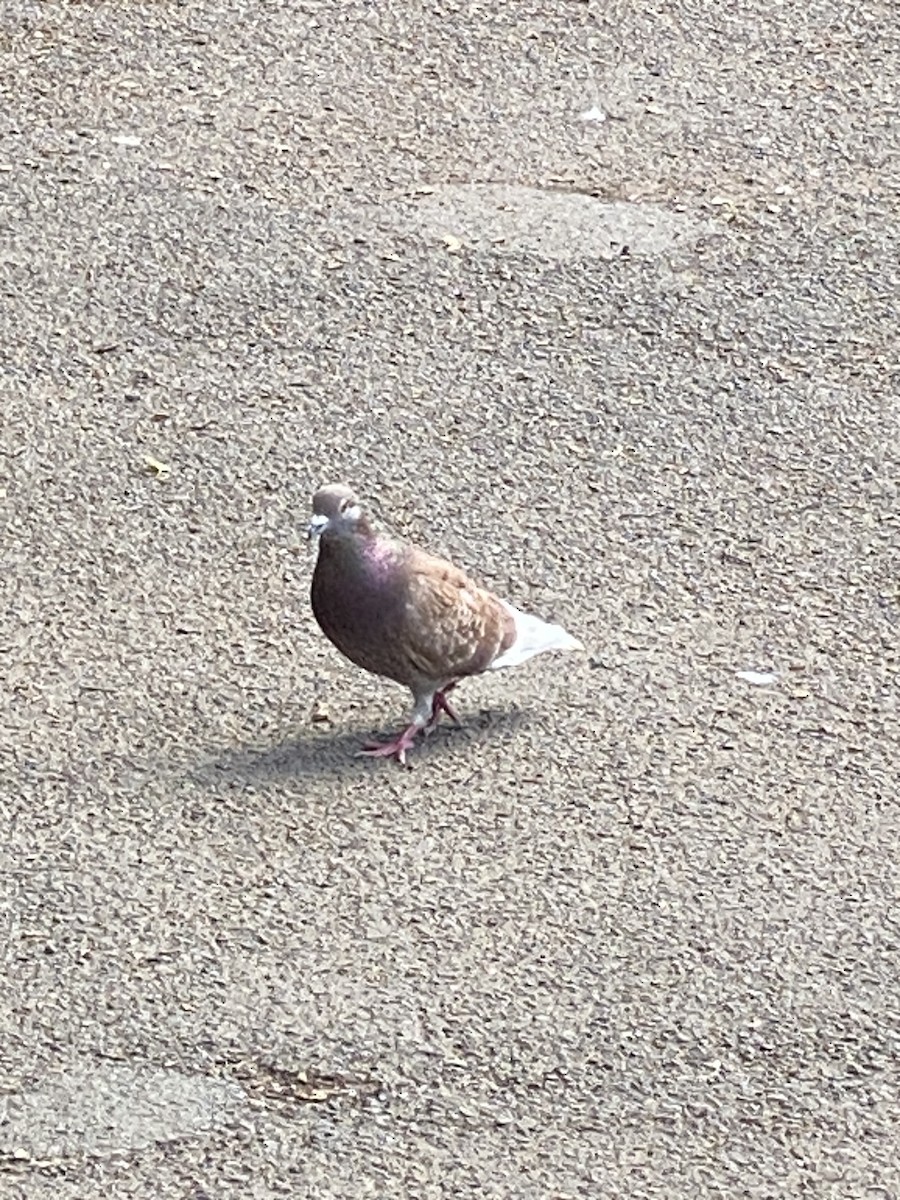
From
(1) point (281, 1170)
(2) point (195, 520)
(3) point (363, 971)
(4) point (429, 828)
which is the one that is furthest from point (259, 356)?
(1) point (281, 1170)

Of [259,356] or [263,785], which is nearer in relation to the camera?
[263,785]

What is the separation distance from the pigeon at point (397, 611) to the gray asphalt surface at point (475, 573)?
17 centimetres

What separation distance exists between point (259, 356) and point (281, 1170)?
3.11 meters

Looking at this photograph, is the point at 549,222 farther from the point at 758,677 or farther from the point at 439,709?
the point at 439,709

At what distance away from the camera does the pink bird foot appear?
18.9ft

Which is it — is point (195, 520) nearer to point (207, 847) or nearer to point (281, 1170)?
point (207, 847)

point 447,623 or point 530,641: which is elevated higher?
point 447,623

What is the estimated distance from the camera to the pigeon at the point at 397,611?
18.6ft

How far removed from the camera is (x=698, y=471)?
682 centimetres

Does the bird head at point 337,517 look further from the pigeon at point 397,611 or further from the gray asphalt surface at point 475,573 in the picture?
the gray asphalt surface at point 475,573

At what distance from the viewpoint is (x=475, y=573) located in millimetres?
6379

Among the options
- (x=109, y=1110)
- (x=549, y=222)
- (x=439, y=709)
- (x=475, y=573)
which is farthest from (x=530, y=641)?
(x=549, y=222)

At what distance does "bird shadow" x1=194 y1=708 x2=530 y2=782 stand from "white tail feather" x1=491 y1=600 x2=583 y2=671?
0.14m

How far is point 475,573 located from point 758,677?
75 centimetres
